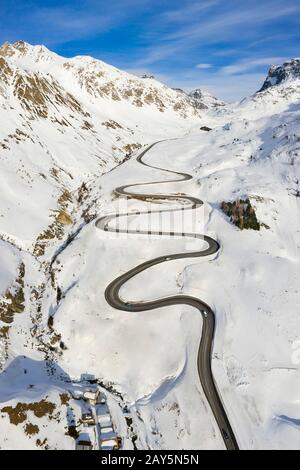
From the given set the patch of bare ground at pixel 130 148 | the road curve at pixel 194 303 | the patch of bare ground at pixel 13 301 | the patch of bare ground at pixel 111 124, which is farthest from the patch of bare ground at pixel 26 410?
the patch of bare ground at pixel 111 124

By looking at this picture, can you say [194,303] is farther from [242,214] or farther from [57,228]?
[57,228]

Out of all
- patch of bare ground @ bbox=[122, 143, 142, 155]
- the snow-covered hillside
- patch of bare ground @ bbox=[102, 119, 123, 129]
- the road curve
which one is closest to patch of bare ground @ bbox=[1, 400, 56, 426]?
the snow-covered hillside

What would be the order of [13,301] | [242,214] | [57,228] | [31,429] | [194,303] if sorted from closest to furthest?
[31,429]
[13,301]
[194,303]
[242,214]
[57,228]

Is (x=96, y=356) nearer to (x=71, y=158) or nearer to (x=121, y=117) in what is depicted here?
(x=71, y=158)

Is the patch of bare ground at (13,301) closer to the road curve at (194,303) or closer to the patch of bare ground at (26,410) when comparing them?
the road curve at (194,303)

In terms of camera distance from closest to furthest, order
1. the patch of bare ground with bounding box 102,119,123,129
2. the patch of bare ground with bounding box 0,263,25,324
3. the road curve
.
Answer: the road curve, the patch of bare ground with bounding box 0,263,25,324, the patch of bare ground with bounding box 102,119,123,129

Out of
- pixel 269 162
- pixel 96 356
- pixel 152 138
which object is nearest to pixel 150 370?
pixel 96 356

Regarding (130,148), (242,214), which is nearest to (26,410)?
(242,214)

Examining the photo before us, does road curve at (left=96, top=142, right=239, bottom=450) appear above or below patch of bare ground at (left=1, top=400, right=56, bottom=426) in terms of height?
above

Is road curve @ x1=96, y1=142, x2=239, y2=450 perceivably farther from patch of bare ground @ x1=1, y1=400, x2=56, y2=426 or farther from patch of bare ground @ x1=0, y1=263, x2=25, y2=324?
patch of bare ground @ x1=1, y1=400, x2=56, y2=426
